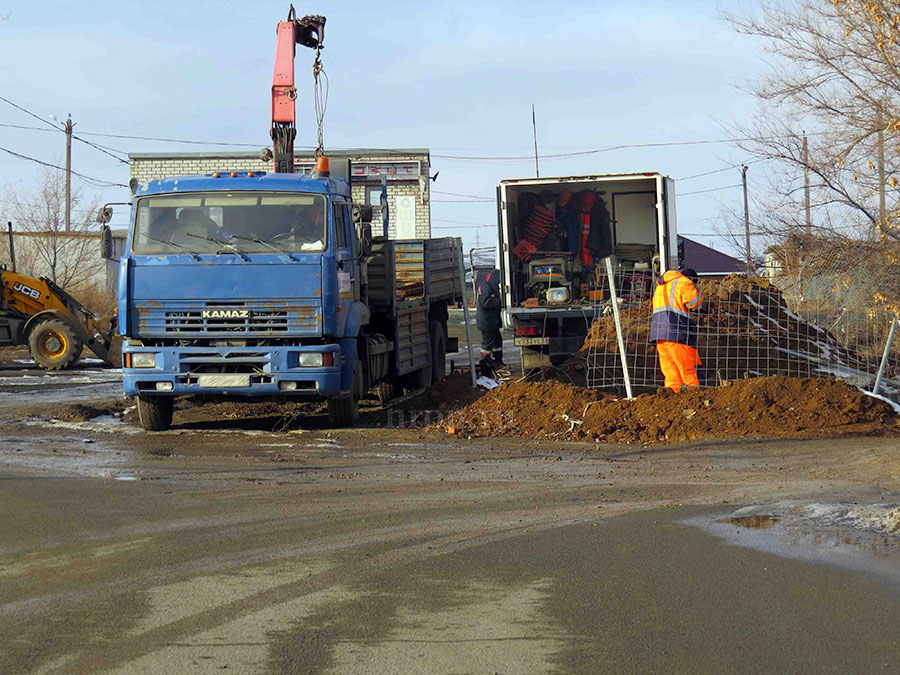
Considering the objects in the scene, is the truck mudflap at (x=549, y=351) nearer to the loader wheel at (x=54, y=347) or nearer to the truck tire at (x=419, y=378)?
the truck tire at (x=419, y=378)

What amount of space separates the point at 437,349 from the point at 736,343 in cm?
491

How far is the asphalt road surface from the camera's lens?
4734 mm

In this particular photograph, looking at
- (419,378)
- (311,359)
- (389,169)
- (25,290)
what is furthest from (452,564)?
(389,169)

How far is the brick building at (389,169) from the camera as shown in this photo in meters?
33.0

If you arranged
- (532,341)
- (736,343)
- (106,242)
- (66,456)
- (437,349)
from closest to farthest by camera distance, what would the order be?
(66,456), (106,242), (736,343), (532,341), (437,349)

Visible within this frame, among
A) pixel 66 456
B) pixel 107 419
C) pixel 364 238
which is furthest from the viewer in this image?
pixel 107 419

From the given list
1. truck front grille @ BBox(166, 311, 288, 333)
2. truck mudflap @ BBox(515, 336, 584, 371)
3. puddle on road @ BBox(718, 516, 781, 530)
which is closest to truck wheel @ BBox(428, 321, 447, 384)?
truck mudflap @ BBox(515, 336, 584, 371)

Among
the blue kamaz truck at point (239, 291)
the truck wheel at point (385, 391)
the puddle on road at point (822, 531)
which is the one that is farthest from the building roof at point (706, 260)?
the puddle on road at point (822, 531)

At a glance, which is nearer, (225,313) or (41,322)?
(225,313)

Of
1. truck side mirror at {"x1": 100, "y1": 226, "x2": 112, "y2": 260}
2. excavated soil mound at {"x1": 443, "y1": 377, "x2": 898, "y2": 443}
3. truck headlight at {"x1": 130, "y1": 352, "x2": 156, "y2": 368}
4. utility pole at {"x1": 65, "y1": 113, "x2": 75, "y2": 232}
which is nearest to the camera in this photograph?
excavated soil mound at {"x1": 443, "y1": 377, "x2": 898, "y2": 443}

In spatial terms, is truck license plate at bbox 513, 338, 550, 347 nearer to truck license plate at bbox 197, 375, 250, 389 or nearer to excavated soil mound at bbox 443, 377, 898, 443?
excavated soil mound at bbox 443, 377, 898, 443

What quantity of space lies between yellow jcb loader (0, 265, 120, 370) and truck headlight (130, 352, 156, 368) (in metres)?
10.3

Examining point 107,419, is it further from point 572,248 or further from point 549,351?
point 572,248

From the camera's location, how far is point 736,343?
51.4ft
